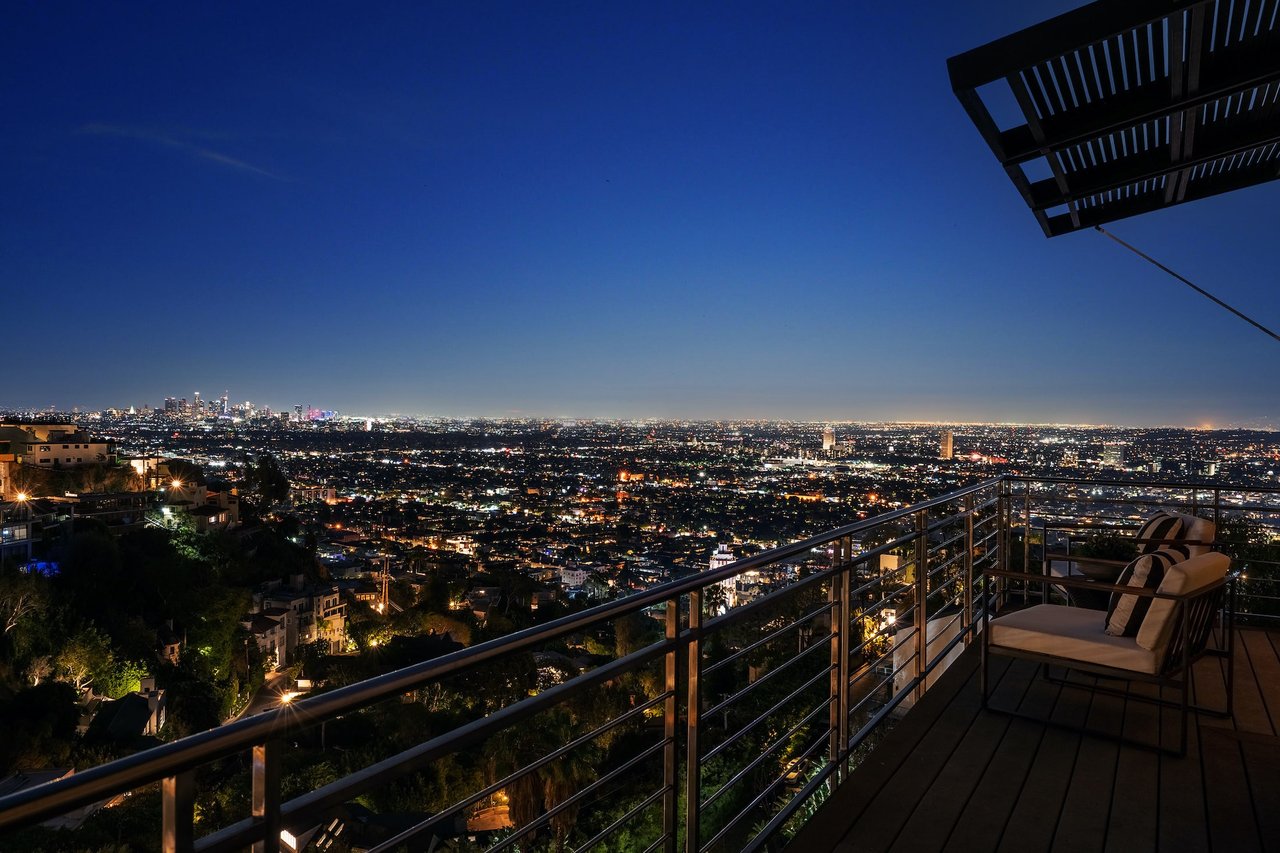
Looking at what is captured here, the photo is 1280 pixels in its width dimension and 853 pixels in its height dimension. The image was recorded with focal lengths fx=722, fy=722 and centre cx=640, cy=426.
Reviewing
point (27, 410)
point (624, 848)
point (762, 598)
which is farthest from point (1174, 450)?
point (27, 410)

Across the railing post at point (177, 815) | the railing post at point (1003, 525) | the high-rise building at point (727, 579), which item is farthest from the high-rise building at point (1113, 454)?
the railing post at point (177, 815)

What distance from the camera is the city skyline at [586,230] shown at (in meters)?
19.2

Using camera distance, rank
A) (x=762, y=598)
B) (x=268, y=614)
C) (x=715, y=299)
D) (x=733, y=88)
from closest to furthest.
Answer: (x=762, y=598), (x=733, y=88), (x=268, y=614), (x=715, y=299)

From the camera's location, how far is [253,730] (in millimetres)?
867

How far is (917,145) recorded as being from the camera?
1692 cm

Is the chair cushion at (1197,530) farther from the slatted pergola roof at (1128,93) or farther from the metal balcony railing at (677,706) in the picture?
the slatted pergola roof at (1128,93)

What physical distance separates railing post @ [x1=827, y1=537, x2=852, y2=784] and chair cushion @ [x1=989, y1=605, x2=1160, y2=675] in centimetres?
102

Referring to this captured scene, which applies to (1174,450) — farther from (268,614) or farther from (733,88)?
(268,614)

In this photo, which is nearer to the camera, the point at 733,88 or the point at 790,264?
the point at 733,88

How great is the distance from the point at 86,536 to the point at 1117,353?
42.8 meters

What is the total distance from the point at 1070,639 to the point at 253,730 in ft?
10.8

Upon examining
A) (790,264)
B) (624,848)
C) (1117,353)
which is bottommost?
(624,848)

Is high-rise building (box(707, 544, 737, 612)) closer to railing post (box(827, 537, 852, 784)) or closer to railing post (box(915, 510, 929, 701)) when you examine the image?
railing post (box(827, 537, 852, 784))

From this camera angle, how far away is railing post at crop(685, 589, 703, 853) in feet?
6.07
